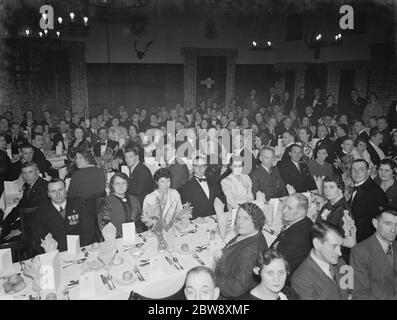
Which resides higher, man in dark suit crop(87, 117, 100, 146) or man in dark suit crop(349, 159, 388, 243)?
man in dark suit crop(87, 117, 100, 146)

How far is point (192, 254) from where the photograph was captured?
3680 millimetres

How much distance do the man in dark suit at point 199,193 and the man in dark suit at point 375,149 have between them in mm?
3402

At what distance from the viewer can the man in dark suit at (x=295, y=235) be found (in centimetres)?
352

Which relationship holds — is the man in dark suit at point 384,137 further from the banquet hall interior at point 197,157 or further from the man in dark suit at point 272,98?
the man in dark suit at point 272,98

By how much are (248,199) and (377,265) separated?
2087 mm

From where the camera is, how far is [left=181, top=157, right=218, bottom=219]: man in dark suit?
4934 mm

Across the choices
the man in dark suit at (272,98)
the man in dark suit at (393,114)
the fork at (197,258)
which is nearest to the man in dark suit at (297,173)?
the fork at (197,258)

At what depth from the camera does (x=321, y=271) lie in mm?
2969

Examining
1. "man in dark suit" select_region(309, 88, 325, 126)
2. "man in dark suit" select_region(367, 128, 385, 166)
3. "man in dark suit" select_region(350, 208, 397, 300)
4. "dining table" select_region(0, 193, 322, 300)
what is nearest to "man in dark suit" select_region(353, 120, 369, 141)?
"man in dark suit" select_region(367, 128, 385, 166)

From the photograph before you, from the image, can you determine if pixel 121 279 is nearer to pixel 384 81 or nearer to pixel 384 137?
pixel 384 137

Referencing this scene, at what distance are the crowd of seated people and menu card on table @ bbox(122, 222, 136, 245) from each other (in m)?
0.37

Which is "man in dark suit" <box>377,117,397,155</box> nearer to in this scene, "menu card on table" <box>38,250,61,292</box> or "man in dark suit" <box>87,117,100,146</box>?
"man in dark suit" <box>87,117,100,146</box>

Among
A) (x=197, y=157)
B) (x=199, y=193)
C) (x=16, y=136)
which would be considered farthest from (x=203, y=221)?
(x=16, y=136)

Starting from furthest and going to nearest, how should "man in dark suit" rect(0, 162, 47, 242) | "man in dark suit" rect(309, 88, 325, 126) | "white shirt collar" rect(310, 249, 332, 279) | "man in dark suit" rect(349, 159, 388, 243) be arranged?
"man in dark suit" rect(309, 88, 325, 126) < "man in dark suit" rect(0, 162, 47, 242) < "man in dark suit" rect(349, 159, 388, 243) < "white shirt collar" rect(310, 249, 332, 279)
